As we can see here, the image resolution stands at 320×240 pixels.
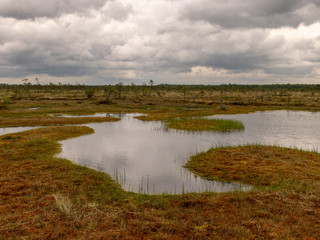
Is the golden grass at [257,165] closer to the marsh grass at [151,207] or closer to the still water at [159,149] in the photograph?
the marsh grass at [151,207]

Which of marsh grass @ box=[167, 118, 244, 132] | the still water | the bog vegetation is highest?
marsh grass @ box=[167, 118, 244, 132]

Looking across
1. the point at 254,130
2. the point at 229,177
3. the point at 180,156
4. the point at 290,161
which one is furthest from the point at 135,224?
the point at 254,130

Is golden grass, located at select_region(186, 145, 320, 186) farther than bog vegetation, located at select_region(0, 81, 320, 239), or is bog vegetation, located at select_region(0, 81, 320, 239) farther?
golden grass, located at select_region(186, 145, 320, 186)

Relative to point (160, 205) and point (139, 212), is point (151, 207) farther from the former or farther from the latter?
point (139, 212)

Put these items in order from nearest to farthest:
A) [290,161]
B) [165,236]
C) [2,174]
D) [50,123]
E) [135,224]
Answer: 1. [165,236]
2. [135,224]
3. [2,174]
4. [290,161]
5. [50,123]

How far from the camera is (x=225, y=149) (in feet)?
92.5

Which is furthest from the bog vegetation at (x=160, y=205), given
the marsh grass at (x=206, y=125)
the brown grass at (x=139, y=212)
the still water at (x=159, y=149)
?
the marsh grass at (x=206, y=125)

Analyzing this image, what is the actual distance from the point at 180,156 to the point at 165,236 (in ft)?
55.8

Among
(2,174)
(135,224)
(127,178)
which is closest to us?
(135,224)

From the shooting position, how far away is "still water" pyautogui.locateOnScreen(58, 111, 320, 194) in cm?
1923

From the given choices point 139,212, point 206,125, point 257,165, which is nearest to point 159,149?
point 257,165

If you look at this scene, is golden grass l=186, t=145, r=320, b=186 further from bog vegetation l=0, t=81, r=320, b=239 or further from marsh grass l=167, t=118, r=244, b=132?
marsh grass l=167, t=118, r=244, b=132

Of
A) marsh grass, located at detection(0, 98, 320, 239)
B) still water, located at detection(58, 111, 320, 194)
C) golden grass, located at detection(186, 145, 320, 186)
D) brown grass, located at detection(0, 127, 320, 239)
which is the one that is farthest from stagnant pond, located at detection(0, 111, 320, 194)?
brown grass, located at detection(0, 127, 320, 239)

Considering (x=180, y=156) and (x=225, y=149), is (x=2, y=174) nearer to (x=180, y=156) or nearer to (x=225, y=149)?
(x=180, y=156)
